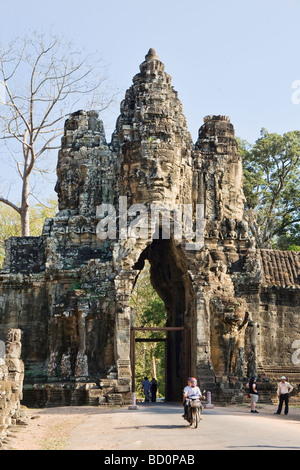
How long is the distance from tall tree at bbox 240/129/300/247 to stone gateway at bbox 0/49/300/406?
41.6 feet

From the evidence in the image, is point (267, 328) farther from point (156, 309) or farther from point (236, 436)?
point (236, 436)

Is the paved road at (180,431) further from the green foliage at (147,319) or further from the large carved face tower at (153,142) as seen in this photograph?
the green foliage at (147,319)

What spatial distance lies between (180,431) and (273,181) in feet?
94.5

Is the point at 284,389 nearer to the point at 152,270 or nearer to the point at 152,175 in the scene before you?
the point at 152,175

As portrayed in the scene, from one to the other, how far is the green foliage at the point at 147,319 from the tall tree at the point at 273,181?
7.23 metres

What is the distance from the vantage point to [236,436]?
13570 millimetres

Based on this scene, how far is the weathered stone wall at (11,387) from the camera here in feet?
46.6

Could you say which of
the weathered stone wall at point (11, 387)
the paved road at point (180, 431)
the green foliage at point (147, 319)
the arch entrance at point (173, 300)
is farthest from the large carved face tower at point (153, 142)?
the green foliage at point (147, 319)

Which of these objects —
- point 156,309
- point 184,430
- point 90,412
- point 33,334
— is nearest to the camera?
point 184,430
